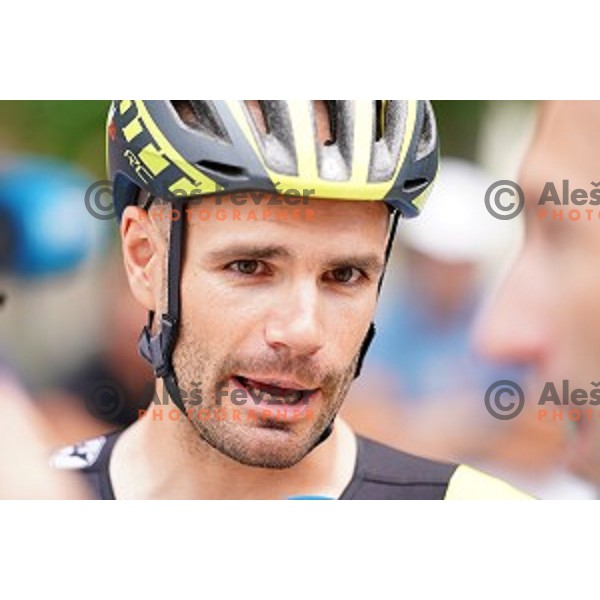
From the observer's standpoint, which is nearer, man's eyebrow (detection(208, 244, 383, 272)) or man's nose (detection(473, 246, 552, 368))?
man's eyebrow (detection(208, 244, 383, 272))

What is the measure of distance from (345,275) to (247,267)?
290 mm

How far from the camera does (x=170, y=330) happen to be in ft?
13.0

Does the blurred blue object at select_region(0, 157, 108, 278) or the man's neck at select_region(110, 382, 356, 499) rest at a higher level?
the blurred blue object at select_region(0, 157, 108, 278)

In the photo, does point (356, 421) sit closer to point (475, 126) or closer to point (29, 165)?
point (475, 126)

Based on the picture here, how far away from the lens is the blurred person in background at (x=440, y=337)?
411 cm

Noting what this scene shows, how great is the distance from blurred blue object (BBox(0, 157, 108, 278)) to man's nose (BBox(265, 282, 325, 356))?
619 mm

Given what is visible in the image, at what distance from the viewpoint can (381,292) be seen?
4.09m

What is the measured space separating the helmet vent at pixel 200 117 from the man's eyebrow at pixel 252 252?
0.31 meters

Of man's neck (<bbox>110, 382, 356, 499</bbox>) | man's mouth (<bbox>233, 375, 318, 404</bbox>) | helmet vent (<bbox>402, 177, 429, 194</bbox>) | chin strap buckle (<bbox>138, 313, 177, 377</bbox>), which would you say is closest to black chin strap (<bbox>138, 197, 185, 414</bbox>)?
chin strap buckle (<bbox>138, 313, 177, 377</bbox>)

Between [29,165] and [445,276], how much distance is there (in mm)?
1307

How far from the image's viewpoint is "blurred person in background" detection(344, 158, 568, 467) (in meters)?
4.11

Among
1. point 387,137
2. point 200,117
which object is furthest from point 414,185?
point 200,117

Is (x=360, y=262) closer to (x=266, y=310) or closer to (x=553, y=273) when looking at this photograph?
(x=266, y=310)

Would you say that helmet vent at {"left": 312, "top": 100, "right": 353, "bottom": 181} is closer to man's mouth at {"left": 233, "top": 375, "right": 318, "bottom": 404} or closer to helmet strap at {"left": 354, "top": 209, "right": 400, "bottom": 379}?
helmet strap at {"left": 354, "top": 209, "right": 400, "bottom": 379}
